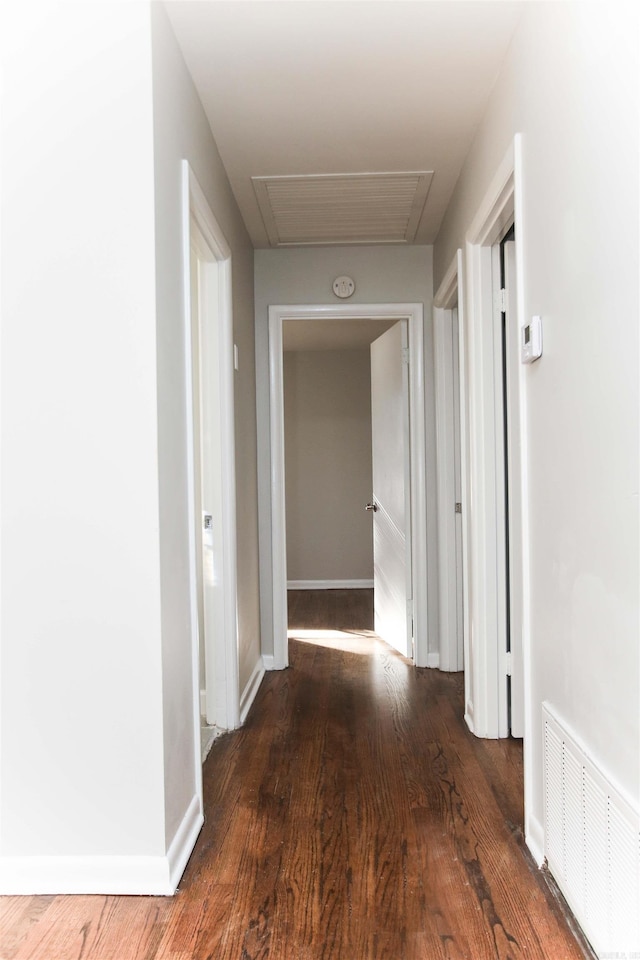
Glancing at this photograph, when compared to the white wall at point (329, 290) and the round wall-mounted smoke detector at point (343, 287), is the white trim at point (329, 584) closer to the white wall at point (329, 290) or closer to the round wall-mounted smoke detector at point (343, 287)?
the white wall at point (329, 290)

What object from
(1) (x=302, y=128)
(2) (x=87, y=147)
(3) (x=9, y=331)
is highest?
(1) (x=302, y=128)

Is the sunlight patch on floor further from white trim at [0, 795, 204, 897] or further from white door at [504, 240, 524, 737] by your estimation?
white trim at [0, 795, 204, 897]

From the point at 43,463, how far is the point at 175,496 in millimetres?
359

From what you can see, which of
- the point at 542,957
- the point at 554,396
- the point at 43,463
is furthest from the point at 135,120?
the point at 542,957

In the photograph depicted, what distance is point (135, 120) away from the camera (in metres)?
1.79

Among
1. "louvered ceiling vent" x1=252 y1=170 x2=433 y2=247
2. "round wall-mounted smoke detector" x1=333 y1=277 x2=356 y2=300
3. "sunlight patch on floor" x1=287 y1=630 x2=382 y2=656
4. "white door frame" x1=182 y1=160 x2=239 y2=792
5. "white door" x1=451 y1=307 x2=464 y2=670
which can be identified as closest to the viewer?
"white door frame" x1=182 y1=160 x2=239 y2=792

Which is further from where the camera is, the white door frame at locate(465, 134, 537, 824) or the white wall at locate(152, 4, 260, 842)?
the white door frame at locate(465, 134, 537, 824)

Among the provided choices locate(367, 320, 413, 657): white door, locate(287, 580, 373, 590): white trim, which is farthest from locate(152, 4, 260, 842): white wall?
locate(287, 580, 373, 590): white trim

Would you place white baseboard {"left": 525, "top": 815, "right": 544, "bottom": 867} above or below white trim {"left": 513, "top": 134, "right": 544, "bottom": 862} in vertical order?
below

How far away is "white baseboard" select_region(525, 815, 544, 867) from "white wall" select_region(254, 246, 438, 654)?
1.97 m

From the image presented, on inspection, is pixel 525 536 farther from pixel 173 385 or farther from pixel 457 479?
pixel 457 479

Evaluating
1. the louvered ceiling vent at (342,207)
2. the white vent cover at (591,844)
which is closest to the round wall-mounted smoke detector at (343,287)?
the louvered ceiling vent at (342,207)

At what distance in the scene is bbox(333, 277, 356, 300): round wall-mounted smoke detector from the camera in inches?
154

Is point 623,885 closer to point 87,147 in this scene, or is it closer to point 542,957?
point 542,957
